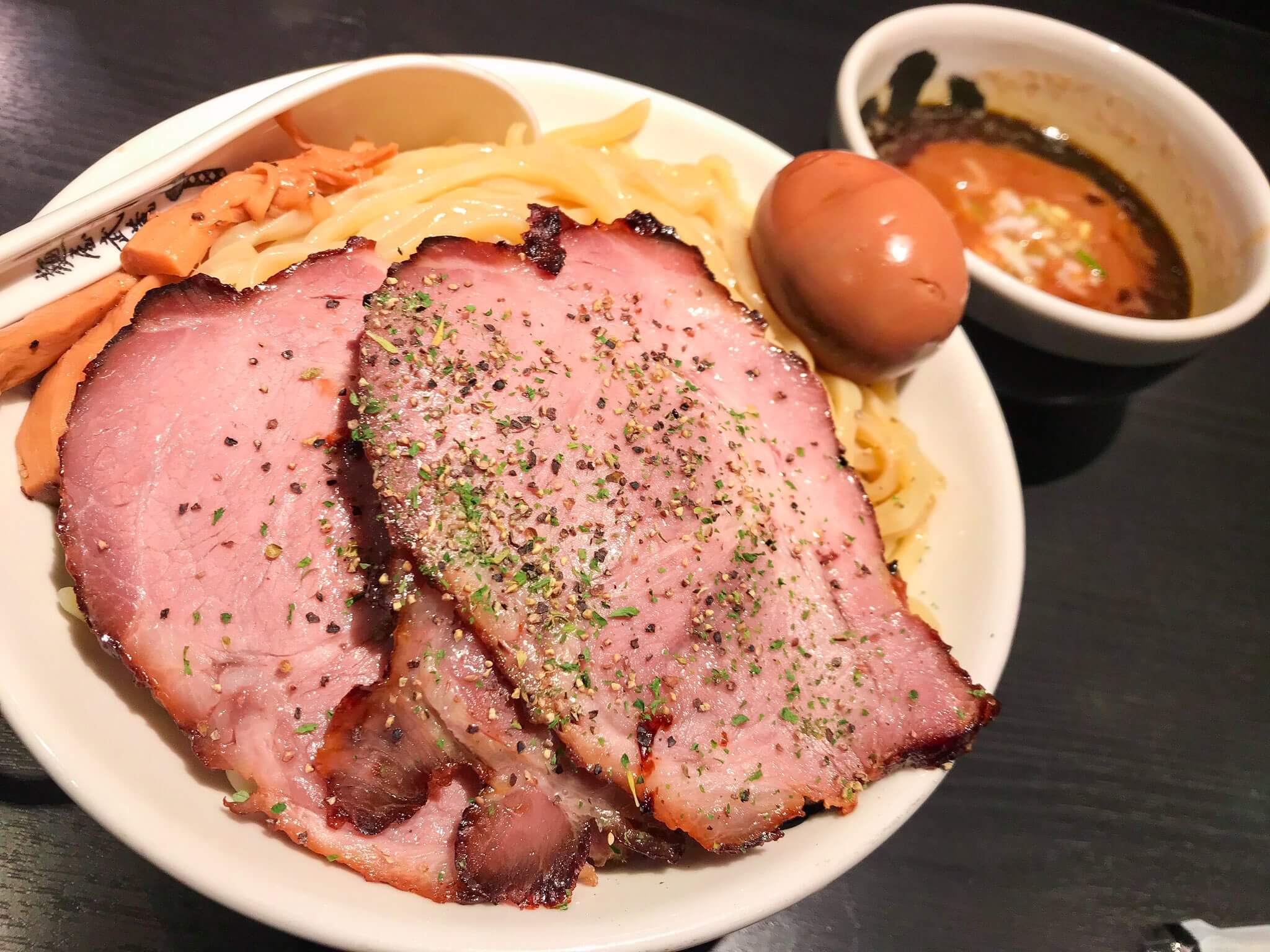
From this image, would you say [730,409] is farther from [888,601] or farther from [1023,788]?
[1023,788]

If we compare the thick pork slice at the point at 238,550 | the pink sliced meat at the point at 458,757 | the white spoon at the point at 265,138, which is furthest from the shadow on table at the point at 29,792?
the white spoon at the point at 265,138

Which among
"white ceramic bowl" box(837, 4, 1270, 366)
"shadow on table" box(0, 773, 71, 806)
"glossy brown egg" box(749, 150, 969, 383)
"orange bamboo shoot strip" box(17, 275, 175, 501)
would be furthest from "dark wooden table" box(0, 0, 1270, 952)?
"glossy brown egg" box(749, 150, 969, 383)

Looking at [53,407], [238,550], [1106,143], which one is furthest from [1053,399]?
[53,407]

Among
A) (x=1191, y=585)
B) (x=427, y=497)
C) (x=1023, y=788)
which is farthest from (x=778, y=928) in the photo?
(x=1191, y=585)

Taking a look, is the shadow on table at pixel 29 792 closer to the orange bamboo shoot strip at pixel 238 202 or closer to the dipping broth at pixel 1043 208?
the orange bamboo shoot strip at pixel 238 202

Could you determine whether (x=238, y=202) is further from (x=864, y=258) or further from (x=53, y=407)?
(x=864, y=258)

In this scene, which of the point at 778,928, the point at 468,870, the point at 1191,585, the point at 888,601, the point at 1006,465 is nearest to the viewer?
the point at 468,870
